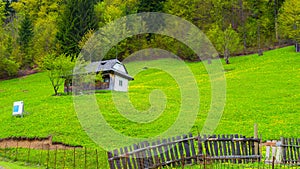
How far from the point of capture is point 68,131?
30.8 metres

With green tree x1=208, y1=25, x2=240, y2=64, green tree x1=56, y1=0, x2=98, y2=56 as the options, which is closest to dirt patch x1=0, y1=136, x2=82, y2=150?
green tree x1=208, y1=25, x2=240, y2=64

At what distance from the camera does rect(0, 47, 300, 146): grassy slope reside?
102 ft

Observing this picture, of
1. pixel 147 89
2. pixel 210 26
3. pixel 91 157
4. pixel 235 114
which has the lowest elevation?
pixel 91 157

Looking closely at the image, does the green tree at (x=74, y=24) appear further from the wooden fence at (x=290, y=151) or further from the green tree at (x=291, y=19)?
the wooden fence at (x=290, y=151)

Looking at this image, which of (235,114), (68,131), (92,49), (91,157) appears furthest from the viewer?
(92,49)

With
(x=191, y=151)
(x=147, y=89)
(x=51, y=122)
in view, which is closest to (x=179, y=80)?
(x=147, y=89)

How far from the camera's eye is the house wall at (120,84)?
54763 millimetres

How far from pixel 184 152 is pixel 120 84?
1488 inches

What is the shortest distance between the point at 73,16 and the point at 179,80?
127 feet

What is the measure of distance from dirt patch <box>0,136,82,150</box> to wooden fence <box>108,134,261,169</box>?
11179 millimetres

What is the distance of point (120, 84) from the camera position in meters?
56.1

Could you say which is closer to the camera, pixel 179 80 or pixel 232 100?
Result: pixel 232 100

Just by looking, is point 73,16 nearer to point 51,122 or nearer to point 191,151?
point 51,122

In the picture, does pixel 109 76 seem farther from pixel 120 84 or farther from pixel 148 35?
pixel 148 35
